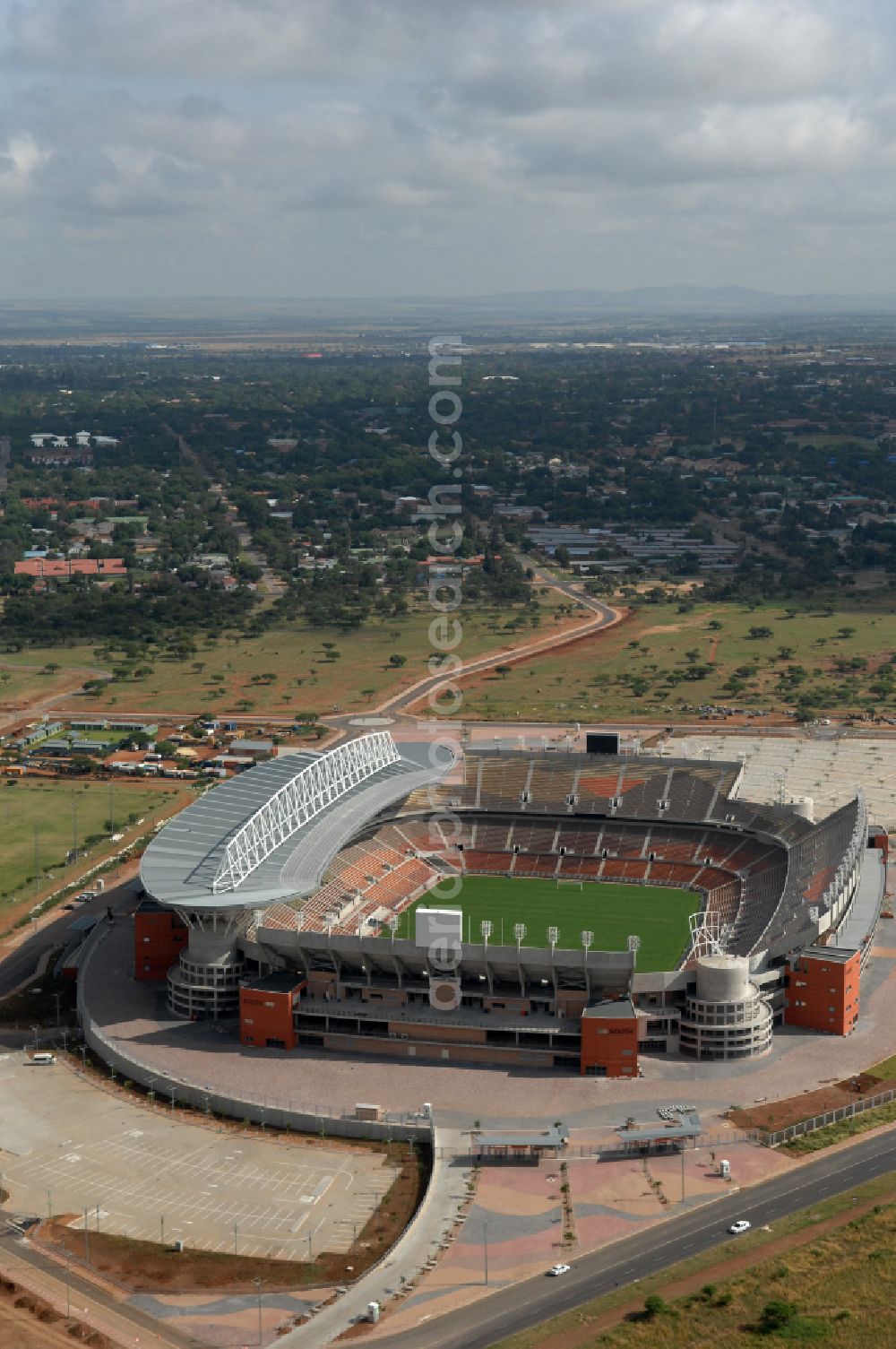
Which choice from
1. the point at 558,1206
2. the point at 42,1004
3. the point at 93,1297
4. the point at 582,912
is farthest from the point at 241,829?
the point at 93,1297

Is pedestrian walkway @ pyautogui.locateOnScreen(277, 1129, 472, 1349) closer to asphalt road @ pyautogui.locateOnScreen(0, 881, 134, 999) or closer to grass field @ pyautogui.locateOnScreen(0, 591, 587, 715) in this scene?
asphalt road @ pyautogui.locateOnScreen(0, 881, 134, 999)

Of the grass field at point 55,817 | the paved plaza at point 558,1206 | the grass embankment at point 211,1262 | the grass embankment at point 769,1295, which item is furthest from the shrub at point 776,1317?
the grass field at point 55,817

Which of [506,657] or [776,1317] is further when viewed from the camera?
[506,657]

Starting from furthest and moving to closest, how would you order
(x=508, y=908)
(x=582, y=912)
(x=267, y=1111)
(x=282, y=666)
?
(x=282, y=666) < (x=508, y=908) < (x=582, y=912) < (x=267, y=1111)

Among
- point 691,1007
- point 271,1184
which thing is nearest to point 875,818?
point 691,1007

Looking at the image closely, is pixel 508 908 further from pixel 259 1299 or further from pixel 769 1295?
pixel 259 1299

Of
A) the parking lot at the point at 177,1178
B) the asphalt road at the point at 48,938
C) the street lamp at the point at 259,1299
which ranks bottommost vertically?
the asphalt road at the point at 48,938

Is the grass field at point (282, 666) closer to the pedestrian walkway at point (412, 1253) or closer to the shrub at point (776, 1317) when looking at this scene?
the pedestrian walkway at point (412, 1253)

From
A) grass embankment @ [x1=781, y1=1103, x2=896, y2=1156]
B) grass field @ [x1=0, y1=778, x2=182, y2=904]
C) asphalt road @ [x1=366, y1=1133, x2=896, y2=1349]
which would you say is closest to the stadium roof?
grass field @ [x1=0, y1=778, x2=182, y2=904]
